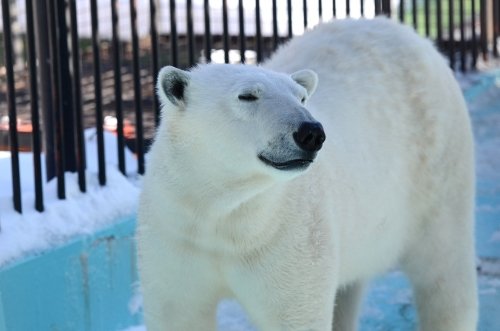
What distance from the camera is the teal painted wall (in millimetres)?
3559

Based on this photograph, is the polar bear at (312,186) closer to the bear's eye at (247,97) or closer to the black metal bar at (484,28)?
the bear's eye at (247,97)

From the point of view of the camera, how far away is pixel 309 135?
239 centimetres

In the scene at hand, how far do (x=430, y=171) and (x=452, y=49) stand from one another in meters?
3.77

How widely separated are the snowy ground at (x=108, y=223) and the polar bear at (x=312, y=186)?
55 cm

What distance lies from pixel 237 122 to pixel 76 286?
154cm

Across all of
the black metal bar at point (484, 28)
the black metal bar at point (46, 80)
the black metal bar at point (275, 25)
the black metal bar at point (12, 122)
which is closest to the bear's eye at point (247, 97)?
the black metal bar at point (12, 122)

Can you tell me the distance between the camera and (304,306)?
9.14 feet

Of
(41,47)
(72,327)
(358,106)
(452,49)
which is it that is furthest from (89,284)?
(452,49)

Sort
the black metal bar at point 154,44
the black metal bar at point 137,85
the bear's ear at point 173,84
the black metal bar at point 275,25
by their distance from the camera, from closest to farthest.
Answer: the bear's ear at point 173,84 < the black metal bar at point 137,85 < the black metal bar at point 154,44 < the black metal bar at point 275,25

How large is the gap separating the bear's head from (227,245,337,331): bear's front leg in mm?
316

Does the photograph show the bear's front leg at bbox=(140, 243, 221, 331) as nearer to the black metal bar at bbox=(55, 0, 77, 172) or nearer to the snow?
the snow

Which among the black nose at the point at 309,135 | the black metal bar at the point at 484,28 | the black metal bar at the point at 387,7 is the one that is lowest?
the black metal bar at the point at 484,28

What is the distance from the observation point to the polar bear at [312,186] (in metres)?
2.63

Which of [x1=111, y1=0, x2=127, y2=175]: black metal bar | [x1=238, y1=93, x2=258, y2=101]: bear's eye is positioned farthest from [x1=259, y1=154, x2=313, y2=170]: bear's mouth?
[x1=111, y1=0, x2=127, y2=175]: black metal bar
